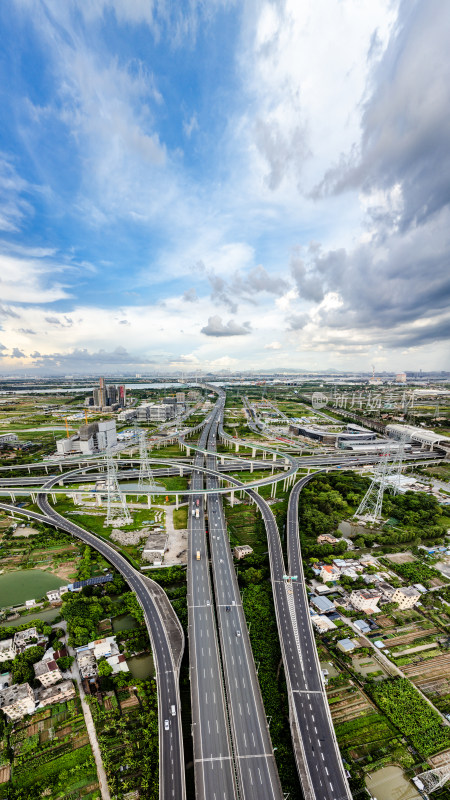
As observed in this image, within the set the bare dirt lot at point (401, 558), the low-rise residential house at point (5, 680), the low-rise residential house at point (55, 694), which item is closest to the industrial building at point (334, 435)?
the bare dirt lot at point (401, 558)

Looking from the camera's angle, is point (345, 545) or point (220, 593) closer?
point (220, 593)

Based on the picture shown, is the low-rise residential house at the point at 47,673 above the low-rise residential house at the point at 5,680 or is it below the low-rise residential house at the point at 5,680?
above

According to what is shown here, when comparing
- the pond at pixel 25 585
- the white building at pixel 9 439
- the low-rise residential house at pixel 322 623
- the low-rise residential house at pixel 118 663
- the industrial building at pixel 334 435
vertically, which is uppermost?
the white building at pixel 9 439

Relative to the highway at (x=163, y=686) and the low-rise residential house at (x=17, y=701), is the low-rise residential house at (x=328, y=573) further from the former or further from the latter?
the low-rise residential house at (x=17, y=701)

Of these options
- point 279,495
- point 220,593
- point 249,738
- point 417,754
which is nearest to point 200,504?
point 279,495

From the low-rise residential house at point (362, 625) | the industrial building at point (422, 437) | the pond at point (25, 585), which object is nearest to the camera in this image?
the low-rise residential house at point (362, 625)

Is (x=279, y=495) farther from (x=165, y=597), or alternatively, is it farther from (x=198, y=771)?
(x=198, y=771)
